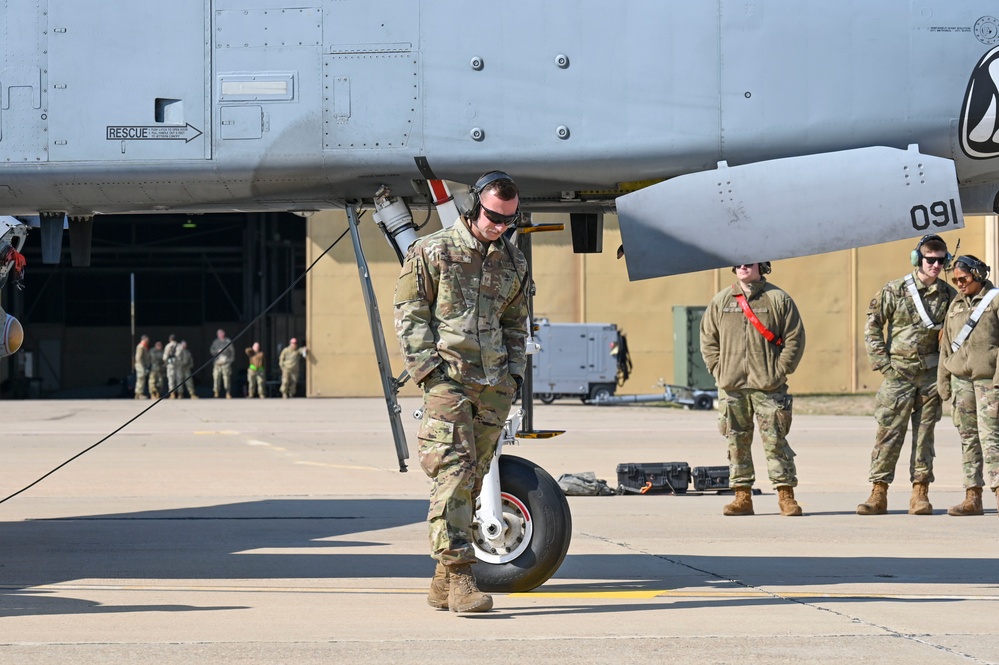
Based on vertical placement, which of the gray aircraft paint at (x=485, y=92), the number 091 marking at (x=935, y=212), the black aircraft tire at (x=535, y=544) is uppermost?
the gray aircraft paint at (x=485, y=92)

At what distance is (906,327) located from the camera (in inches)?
429

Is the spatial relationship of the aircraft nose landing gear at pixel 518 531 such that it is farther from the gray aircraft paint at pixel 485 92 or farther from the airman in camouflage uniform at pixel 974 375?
the airman in camouflage uniform at pixel 974 375

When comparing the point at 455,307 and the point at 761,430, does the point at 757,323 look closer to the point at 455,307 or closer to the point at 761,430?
the point at 761,430

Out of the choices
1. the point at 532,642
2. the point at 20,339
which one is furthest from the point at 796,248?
the point at 20,339

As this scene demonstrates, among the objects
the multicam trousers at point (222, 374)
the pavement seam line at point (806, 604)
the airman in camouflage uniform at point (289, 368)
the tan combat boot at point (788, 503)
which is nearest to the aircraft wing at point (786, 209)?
the pavement seam line at point (806, 604)

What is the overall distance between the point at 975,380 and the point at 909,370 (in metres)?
0.75

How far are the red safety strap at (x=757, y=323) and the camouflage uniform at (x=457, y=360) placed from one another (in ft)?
15.3

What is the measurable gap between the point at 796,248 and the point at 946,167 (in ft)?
3.02

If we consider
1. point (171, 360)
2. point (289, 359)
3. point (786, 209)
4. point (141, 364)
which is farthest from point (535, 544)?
point (141, 364)

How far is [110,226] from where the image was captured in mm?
51750

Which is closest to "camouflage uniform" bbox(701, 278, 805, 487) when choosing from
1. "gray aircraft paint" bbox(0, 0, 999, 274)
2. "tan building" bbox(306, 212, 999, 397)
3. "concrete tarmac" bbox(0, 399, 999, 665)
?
"concrete tarmac" bbox(0, 399, 999, 665)

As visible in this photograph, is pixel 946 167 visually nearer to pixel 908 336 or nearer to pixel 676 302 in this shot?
pixel 908 336

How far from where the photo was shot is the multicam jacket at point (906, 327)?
35.7ft

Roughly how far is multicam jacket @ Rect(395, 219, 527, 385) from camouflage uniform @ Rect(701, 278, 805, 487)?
4.67 m
